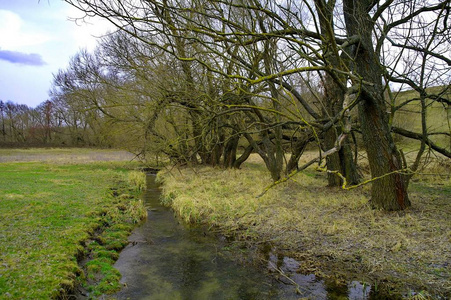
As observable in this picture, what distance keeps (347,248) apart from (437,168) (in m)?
10.0

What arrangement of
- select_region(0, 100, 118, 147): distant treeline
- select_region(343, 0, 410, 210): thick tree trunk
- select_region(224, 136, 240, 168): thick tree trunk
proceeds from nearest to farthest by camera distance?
select_region(343, 0, 410, 210): thick tree trunk < select_region(224, 136, 240, 168): thick tree trunk < select_region(0, 100, 118, 147): distant treeline

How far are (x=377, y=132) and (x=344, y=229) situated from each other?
2279 millimetres

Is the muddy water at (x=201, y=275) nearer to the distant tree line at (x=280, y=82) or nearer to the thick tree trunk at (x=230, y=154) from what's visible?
the distant tree line at (x=280, y=82)

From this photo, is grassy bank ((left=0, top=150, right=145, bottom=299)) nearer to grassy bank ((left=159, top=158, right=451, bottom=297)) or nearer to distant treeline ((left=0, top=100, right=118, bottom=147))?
grassy bank ((left=159, top=158, right=451, bottom=297))

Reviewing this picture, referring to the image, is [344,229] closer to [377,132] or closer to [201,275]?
[377,132]

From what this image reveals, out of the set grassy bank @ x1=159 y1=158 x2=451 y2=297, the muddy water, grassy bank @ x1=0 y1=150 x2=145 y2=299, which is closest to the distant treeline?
grassy bank @ x1=0 y1=150 x2=145 y2=299

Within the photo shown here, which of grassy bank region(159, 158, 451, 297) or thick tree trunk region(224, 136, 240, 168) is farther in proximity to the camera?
thick tree trunk region(224, 136, 240, 168)

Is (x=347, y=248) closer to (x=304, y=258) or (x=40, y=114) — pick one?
(x=304, y=258)

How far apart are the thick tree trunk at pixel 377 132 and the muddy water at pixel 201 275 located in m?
2.90

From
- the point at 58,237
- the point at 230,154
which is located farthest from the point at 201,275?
the point at 230,154

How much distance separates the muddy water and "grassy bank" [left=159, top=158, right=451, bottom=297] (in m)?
0.43

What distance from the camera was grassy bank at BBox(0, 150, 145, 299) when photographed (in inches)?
193

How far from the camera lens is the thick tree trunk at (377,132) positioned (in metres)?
6.95

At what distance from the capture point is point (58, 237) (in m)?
6.86
